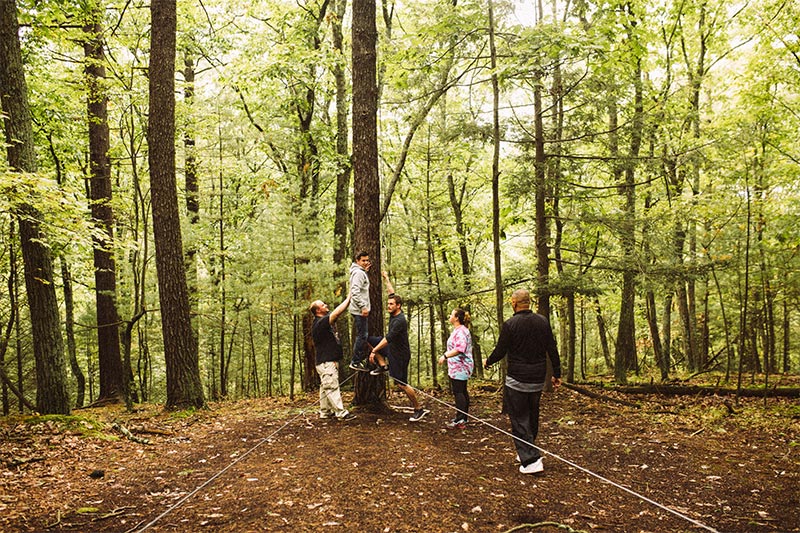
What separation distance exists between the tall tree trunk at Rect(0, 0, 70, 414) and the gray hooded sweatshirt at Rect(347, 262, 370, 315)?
5.09 meters

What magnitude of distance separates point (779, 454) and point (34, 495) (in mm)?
8738

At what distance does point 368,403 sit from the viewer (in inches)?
305

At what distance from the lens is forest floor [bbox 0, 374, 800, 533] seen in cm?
393

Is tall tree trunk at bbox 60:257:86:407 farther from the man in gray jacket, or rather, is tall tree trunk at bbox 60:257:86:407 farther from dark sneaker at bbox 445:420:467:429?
dark sneaker at bbox 445:420:467:429

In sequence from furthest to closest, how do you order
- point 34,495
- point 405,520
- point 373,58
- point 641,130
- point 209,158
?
point 209,158 < point 641,130 < point 373,58 < point 34,495 < point 405,520

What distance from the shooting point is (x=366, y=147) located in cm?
757

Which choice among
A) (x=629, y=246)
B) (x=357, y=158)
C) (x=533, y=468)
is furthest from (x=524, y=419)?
(x=629, y=246)

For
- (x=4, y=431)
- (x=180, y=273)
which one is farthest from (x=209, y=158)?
(x=4, y=431)

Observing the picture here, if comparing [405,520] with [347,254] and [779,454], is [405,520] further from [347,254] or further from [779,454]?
[347,254]

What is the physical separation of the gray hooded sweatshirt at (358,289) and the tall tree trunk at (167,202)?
12.3ft

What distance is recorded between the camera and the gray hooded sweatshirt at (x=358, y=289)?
710 cm

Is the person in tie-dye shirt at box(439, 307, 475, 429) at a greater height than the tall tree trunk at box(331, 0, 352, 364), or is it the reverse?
the tall tree trunk at box(331, 0, 352, 364)

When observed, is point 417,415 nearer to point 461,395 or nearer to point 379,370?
point 461,395

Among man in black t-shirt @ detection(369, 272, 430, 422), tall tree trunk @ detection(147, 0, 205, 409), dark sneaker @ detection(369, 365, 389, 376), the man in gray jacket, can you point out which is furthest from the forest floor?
tall tree trunk @ detection(147, 0, 205, 409)
